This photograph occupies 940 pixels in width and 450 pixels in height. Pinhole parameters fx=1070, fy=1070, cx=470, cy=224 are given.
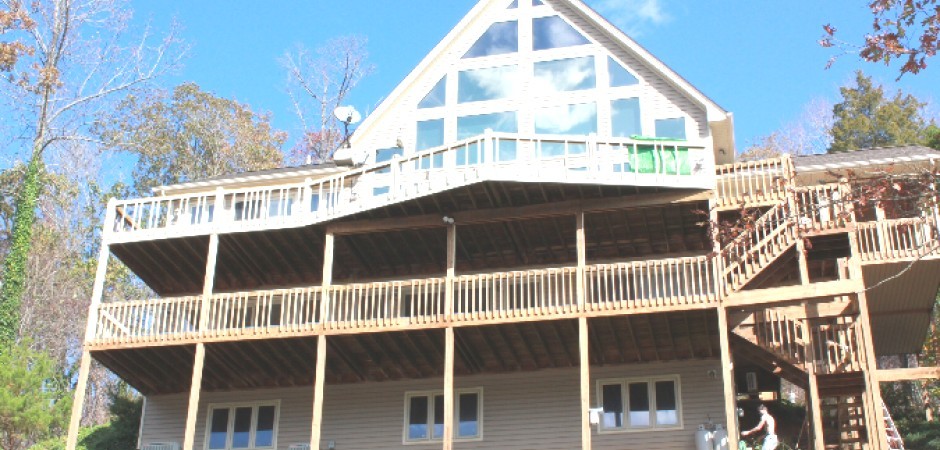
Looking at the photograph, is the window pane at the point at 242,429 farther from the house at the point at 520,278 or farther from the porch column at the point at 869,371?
the porch column at the point at 869,371

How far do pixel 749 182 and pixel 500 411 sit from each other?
7370 millimetres

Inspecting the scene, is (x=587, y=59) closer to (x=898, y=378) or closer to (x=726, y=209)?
(x=726, y=209)

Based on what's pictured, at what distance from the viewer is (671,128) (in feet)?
79.5

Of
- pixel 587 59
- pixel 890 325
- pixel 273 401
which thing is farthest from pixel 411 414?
pixel 890 325

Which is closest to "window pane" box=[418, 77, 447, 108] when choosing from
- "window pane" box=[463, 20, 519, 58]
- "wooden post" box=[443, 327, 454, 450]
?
"window pane" box=[463, 20, 519, 58]

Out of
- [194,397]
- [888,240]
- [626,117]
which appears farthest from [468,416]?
[888,240]

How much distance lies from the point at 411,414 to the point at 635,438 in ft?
16.9

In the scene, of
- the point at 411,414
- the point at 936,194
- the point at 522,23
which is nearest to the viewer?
the point at 936,194

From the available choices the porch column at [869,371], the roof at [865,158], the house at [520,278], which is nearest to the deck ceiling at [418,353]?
the house at [520,278]

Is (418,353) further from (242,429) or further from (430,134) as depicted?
(430,134)

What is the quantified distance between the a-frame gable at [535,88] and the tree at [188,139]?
85.9 feet

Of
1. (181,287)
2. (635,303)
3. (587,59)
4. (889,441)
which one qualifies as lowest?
(889,441)

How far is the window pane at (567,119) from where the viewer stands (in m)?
24.7

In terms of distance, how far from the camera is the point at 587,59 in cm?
2533
